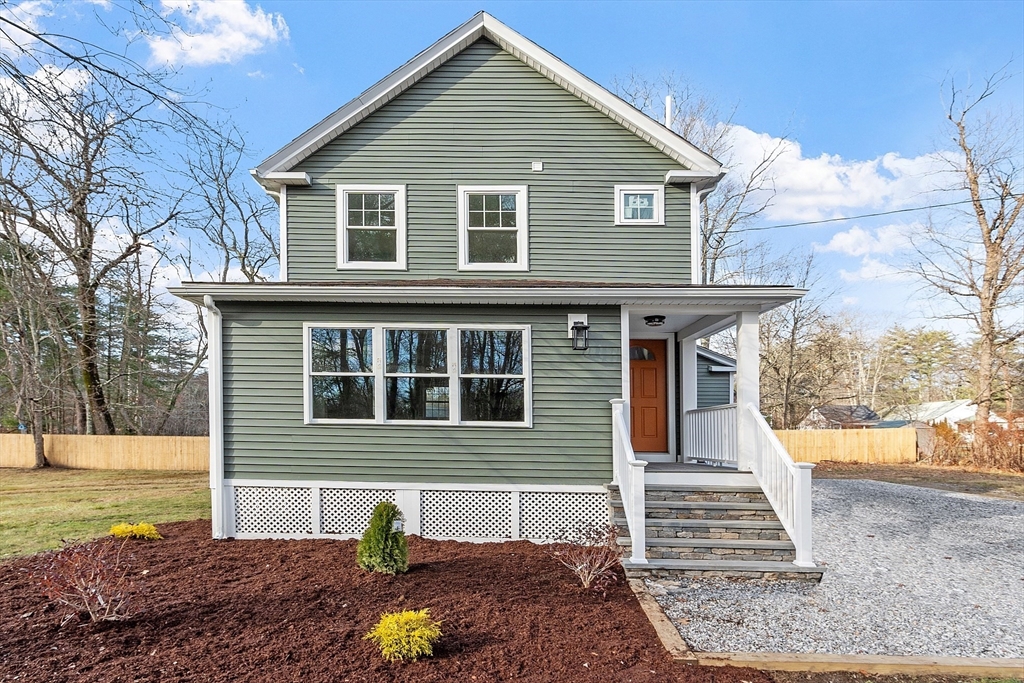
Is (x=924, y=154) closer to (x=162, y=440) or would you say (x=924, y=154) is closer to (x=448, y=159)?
(x=448, y=159)

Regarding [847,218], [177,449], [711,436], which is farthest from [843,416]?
[177,449]

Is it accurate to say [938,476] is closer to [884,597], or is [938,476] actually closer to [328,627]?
[884,597]

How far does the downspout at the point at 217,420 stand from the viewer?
7.50 m

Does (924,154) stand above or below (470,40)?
above

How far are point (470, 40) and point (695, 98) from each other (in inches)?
604

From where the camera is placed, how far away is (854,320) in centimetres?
3450

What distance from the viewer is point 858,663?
13.4 feet

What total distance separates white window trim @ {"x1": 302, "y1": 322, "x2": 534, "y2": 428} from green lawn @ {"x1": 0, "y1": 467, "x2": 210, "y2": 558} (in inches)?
153

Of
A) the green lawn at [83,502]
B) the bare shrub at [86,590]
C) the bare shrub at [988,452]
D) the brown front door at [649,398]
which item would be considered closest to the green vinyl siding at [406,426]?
the brown front door at [649,398]

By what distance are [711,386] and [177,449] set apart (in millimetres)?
15456

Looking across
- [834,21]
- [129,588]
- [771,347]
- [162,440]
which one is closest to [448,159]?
[129,588]

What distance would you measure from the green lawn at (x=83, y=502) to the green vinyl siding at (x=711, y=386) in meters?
9.54

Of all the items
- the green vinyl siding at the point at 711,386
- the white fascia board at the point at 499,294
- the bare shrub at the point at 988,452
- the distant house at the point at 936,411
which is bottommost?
the distant house at the point at 936,411

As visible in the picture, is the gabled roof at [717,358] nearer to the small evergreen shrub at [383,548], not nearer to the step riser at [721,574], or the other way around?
the step riser at [721,574]
